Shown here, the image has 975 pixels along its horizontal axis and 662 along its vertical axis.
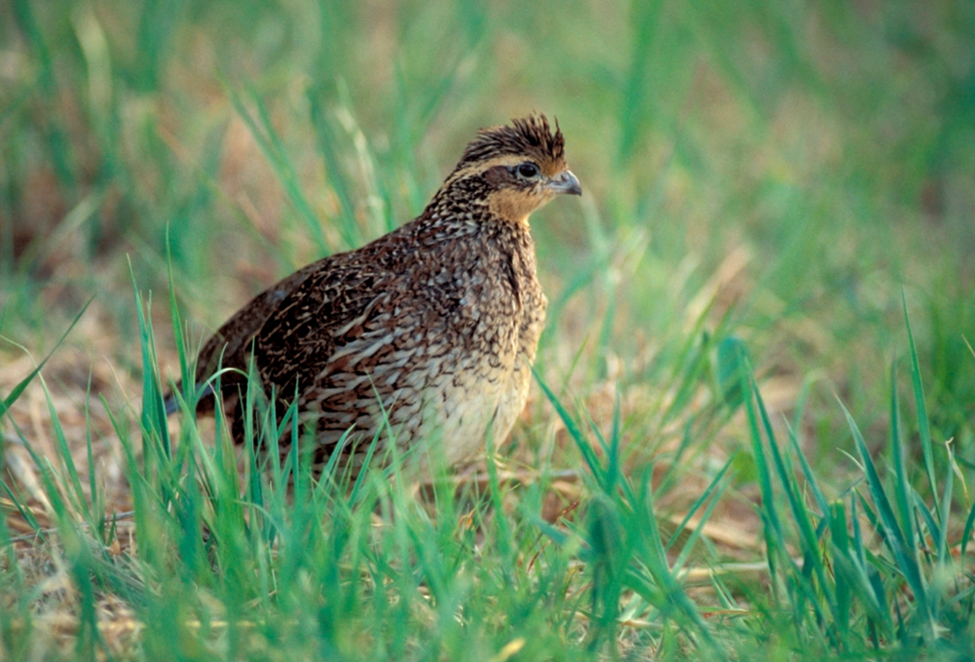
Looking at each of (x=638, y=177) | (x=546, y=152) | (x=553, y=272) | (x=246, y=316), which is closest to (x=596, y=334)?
(x=553, y=272)

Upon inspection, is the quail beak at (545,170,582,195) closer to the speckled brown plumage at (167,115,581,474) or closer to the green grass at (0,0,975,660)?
the speckled brown plumage at (167,115,581,474)

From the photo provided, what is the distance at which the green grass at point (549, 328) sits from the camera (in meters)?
2.35

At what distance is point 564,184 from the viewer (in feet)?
11.4

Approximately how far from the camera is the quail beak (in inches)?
136

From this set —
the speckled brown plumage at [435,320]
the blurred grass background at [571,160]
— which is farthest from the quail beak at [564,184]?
the blurred grass background at [571,160]

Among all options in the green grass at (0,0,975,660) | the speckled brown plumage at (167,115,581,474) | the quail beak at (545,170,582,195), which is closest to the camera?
the green grass at (0,0,975,660)

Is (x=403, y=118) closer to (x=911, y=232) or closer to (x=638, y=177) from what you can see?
(x=638, y=177)

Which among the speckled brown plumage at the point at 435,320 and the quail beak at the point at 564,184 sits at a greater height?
the quail beak at the point at 564,184

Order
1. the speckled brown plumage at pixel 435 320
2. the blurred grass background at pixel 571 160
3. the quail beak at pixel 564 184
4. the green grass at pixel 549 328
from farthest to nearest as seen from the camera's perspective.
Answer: the blurred grass background at pixel 571 160, the quail beak at pixel 564 184, the speckled brown plumage at pixel 435 320, the green grass at pixel 549 328

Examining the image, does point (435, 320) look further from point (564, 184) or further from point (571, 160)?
point (571, 160)

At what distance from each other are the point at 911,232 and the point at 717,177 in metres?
1.12

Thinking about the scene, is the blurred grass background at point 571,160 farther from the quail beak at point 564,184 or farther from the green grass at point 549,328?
the quail beak at point 564,184

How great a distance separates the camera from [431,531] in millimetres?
2438

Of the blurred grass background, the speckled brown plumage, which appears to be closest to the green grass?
the blurred grass background
